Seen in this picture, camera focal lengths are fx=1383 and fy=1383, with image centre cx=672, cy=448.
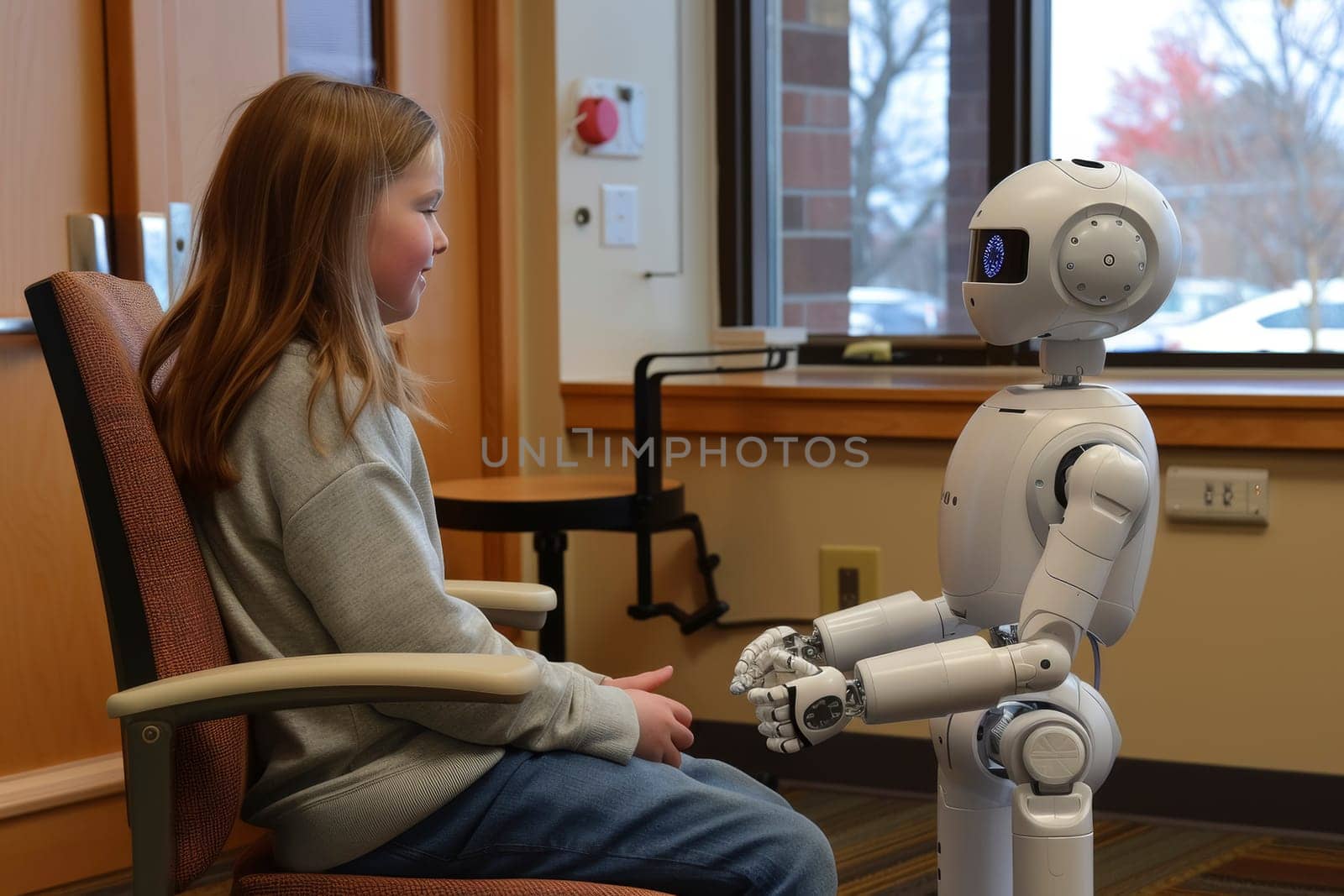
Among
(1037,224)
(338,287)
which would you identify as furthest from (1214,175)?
(338,287)

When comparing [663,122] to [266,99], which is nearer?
[266,99]

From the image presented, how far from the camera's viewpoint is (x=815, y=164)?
9.55ft

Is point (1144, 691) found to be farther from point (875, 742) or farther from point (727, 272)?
point (727, 272)

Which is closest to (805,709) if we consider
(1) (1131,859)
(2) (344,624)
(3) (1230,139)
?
(2) (344,624)

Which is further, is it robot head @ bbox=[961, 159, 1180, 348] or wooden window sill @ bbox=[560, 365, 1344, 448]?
wooden window sill @ bbox=[560, 365, 1344, 448]

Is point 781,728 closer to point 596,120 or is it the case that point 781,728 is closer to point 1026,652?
point 1026,652

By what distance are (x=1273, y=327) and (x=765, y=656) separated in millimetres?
1645

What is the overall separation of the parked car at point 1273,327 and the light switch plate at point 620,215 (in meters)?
1.04

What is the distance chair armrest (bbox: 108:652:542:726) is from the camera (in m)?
0.94

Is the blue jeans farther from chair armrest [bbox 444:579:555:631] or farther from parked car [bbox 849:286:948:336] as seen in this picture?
parked car [bbox 849:286:948:336]

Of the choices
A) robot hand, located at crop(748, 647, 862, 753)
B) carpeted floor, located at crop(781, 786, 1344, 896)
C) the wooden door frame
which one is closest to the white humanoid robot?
robot hand, located at crop(748, 647, 862, 753)

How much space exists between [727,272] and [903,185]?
40 centimetres

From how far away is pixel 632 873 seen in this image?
104 centimetres

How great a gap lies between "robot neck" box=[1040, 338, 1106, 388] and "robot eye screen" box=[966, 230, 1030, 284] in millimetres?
104
